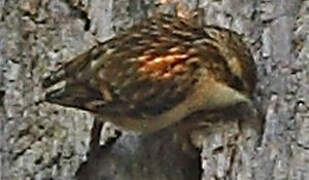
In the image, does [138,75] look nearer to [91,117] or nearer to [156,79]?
[156,79]

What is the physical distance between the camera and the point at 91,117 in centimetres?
269

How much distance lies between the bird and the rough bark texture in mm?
55

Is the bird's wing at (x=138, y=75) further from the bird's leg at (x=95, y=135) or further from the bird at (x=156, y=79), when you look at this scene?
the bird's leg at (x=95, y=135)

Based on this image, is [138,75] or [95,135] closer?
[138,75]

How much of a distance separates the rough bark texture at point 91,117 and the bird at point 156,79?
0.05 metres

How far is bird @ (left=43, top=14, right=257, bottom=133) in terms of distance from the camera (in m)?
2.51

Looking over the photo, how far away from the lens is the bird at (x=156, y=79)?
2512 millimetres

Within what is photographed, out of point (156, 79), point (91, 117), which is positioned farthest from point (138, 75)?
point (91, 117)

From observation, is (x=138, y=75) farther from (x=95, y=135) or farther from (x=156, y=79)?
(x=95, y=135)

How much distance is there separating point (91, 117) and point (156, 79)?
0.21 metres

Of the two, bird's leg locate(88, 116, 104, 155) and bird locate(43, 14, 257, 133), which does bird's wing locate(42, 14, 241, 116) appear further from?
bird's leg locate(88, 116, 104, 155)

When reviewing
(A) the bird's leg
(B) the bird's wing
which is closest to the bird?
(B) the bird's wing

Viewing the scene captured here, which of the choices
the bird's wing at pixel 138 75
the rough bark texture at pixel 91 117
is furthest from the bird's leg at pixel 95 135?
the bird's wing at pixel 138 75

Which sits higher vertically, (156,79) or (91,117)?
(156,79)
